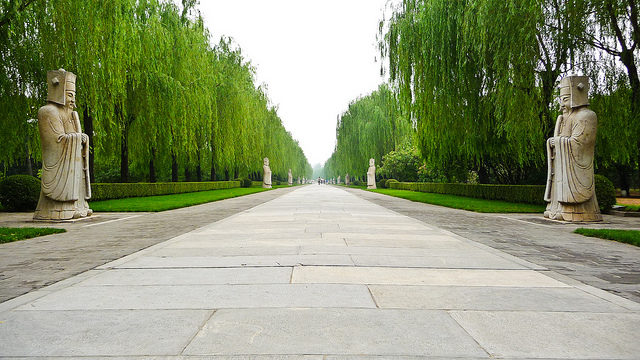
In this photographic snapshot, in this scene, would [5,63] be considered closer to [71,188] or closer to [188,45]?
[71,188]

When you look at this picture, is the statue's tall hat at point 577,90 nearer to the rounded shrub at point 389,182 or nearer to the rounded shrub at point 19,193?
the rounded shrub at point 19,193

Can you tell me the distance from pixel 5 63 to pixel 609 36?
21249 mm

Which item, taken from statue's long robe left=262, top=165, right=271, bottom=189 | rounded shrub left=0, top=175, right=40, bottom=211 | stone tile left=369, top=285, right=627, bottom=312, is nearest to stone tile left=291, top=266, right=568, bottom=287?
stone tile left=369, top=285, right=627, bottom=312

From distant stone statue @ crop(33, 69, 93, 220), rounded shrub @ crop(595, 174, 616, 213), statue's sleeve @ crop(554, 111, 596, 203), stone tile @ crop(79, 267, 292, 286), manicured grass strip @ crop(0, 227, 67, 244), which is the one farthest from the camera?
rounded shrub @ crop(595, 174, 616, 213)

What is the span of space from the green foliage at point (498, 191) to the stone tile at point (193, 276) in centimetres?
1341

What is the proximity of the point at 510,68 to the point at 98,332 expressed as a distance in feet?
45.8

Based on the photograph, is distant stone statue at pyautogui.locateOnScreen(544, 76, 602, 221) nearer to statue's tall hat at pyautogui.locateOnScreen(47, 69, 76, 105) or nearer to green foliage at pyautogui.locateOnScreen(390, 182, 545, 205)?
green foliage at pyautogui.locateOnScreen(390, 182, 545, 205)

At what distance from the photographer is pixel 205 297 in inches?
133

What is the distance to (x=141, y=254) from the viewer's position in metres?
5.38

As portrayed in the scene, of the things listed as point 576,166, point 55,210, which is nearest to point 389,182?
point 576,166

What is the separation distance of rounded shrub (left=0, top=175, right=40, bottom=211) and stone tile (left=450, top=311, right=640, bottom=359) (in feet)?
49.1

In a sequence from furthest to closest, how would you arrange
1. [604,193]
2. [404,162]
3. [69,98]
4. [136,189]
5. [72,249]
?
[404,162] → [136,189] → [604,193] → [69,98] → [72,249]

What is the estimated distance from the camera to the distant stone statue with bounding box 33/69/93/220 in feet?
31.2

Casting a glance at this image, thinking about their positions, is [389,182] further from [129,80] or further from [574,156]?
[574,156]
